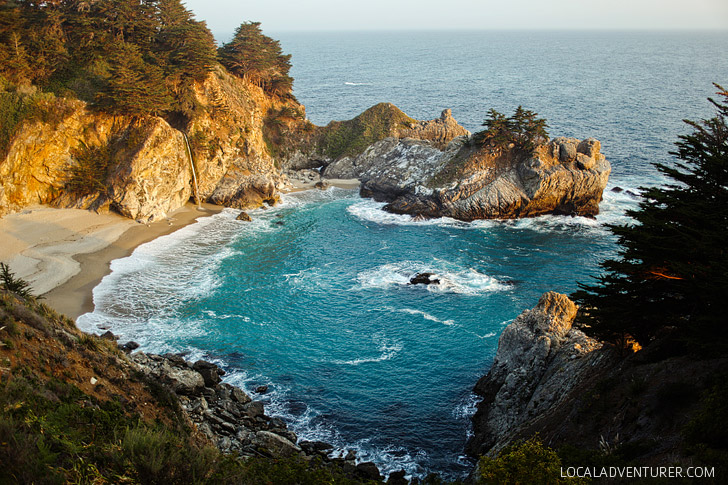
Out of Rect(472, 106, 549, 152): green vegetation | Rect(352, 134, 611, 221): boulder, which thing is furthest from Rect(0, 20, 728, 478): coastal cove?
Rect(472, 106, 549, 152): green vegetation

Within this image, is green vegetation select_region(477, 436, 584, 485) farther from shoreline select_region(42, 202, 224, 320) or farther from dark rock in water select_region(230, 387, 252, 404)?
shoreline select_region(42, 202, 224, 320)

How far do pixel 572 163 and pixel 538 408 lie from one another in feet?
144

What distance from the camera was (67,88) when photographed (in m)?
58.2

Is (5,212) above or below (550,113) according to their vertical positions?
below

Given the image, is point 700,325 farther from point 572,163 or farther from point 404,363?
point 572,163

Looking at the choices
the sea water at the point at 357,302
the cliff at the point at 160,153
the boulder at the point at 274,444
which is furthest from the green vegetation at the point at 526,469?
the cliff at the point at 160,153

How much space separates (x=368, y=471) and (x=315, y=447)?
3409mm

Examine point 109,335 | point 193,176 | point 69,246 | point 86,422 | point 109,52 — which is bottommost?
point 109,335

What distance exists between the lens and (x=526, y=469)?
46.4 feet

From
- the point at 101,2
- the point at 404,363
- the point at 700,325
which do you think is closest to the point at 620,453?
the point at 700,325

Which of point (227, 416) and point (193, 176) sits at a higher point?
point (193, 176)

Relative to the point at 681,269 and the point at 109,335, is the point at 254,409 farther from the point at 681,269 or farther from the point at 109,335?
the point at 681,269

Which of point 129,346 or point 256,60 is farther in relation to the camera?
point 256,60

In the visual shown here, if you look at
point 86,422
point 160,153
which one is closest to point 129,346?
point 86,422
